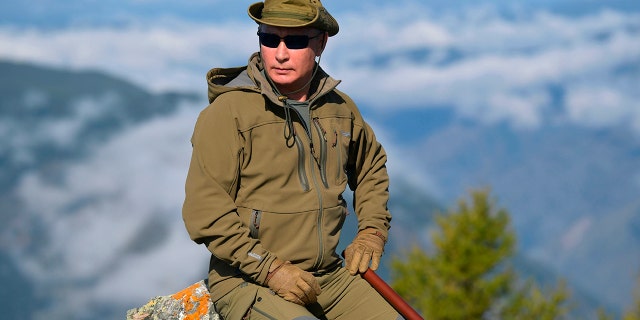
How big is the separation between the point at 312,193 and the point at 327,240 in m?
0.32

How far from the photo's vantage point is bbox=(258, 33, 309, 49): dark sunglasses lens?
5.23m

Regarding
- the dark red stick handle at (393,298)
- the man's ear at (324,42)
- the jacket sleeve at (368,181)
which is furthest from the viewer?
the jacket sleeve at (368,181)

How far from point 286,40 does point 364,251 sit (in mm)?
1459

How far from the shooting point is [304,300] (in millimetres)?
5133

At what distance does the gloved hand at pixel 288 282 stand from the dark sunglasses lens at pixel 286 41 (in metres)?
1.31

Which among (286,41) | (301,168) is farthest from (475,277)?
(286,41)

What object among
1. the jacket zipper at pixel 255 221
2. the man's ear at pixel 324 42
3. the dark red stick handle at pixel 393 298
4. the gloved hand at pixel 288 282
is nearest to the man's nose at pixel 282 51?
the man's ear at pixel 324 42

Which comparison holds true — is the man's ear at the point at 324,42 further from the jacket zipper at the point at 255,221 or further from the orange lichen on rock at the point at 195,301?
the orange lichen on rock at the point at 195,301

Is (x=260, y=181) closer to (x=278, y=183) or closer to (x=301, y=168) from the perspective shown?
(x=278, y=183)

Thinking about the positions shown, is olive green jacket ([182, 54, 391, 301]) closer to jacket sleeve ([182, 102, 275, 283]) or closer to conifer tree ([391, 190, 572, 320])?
jacket sleeve ([182, 102, 275, 283])

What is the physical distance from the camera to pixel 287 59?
5266 millimetres

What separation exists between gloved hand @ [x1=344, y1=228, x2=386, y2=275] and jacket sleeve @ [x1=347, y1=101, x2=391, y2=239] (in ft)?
0.25

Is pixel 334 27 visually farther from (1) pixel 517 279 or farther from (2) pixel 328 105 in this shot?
(1) pixel 517 279

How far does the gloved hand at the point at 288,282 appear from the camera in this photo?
505 centimetres
